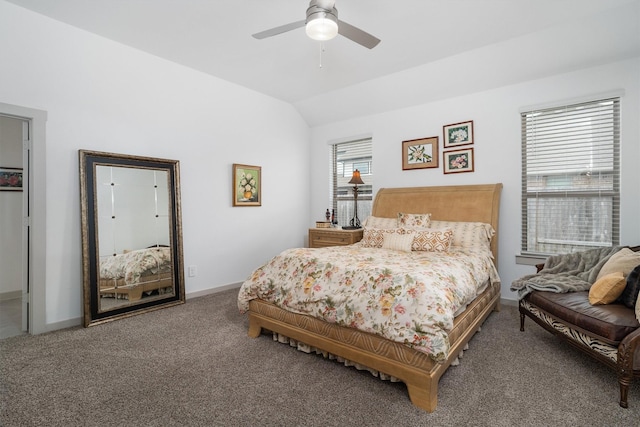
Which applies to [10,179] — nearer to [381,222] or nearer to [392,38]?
[381,222]

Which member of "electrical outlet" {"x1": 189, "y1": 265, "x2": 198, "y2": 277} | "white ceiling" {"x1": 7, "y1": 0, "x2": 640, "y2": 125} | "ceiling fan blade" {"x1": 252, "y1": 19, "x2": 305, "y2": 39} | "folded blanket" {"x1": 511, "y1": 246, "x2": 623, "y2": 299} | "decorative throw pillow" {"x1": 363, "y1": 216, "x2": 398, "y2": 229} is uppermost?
"white ceiling" {"x1": 7, "y1": 0, "x2": 640, "y2": 125}

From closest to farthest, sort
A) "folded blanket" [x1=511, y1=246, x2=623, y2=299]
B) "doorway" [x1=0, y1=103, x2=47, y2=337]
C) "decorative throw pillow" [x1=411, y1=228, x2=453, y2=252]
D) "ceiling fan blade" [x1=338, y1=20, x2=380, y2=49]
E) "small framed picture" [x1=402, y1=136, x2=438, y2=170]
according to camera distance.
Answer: "ceiling fan blade" [x1=338, y1=20, x2=380, y2=49]
"folded blanket" [x1=511, y1=246, x2=623, y2=299]
"doorway" [x1=0, y1=103, x2=47, y2=337]
"decorative throw pillow" [x1=411, y1=228, x2=453, y2=252]
"small framed picture" [x1=402, y1=136, x2=438, y2=170]

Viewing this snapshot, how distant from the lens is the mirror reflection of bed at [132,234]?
316 cm

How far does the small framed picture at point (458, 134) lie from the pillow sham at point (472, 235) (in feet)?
3.65

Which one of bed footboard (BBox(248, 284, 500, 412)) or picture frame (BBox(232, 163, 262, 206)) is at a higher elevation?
picture frame (BBox(232, 163, 262, 206))

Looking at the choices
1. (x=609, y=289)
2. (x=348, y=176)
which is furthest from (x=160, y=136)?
(x=609, y=289)

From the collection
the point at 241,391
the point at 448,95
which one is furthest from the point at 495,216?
the point at 241,391

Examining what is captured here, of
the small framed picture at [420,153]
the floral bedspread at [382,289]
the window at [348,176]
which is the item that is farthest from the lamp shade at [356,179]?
the floral bedspread at [382,289]

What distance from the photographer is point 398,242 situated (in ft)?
10.5

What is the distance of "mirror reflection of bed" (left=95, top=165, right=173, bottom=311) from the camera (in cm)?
316

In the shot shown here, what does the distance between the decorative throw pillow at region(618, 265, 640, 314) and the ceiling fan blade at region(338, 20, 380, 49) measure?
244 cm

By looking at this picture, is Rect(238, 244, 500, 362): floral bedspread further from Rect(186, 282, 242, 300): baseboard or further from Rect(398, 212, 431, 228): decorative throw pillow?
Rect(186, 282, 242, 300): baseboard

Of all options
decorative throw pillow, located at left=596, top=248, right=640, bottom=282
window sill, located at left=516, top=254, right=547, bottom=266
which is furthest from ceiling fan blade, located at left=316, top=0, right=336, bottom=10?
window sill, located at left=516, top=254, right=547, bottom=266

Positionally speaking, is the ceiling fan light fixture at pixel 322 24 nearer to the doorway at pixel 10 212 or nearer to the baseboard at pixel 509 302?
the baseboard at pixel 509 302
